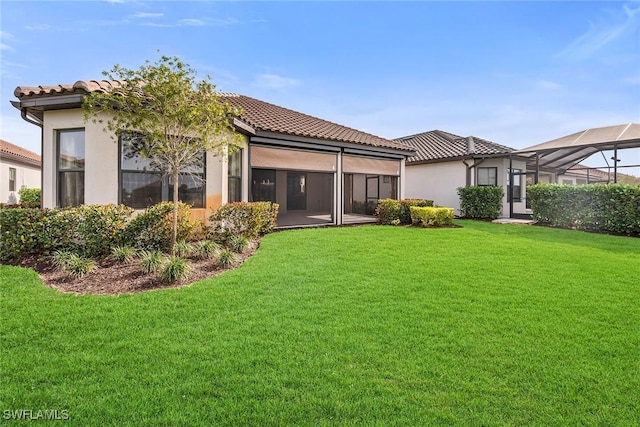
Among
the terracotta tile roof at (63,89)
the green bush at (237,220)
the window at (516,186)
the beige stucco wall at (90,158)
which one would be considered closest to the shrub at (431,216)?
the window at (516,186)

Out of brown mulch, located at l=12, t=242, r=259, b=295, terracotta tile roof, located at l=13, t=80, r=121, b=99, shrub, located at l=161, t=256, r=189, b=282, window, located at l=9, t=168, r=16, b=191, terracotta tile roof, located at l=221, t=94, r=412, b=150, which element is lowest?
brown mulch, located at l=12, t=242, r=259, b=295

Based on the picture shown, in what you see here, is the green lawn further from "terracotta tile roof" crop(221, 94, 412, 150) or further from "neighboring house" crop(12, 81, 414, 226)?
"terracotta tile roof" crop(221, 94, 412, 150)

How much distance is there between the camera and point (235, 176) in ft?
35.8

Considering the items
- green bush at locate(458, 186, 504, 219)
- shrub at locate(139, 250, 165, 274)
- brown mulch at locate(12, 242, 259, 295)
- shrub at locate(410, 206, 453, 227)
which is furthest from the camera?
green bush at locate(458, 186, 504, 219)

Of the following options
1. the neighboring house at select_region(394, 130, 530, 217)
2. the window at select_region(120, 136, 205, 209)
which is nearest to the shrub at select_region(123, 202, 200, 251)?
the window at select_region(120, 136, 205, 209)

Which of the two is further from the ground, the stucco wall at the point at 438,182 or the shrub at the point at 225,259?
the stucco wall at the point at 438,182

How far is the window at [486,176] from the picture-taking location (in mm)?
18359

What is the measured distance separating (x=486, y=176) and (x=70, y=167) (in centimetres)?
1849

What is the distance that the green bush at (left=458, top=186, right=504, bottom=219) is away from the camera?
16891mm

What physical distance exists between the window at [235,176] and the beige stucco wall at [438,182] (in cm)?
1297

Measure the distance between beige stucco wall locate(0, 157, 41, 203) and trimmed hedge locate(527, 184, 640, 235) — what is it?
89.1ft

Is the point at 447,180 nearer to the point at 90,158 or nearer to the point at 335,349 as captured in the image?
the point at 90,158

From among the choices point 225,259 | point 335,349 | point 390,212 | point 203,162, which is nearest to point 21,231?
point 203,162

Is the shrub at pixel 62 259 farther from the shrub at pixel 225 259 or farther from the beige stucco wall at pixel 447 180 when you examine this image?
the beige stucco wall at pixel 447 180
